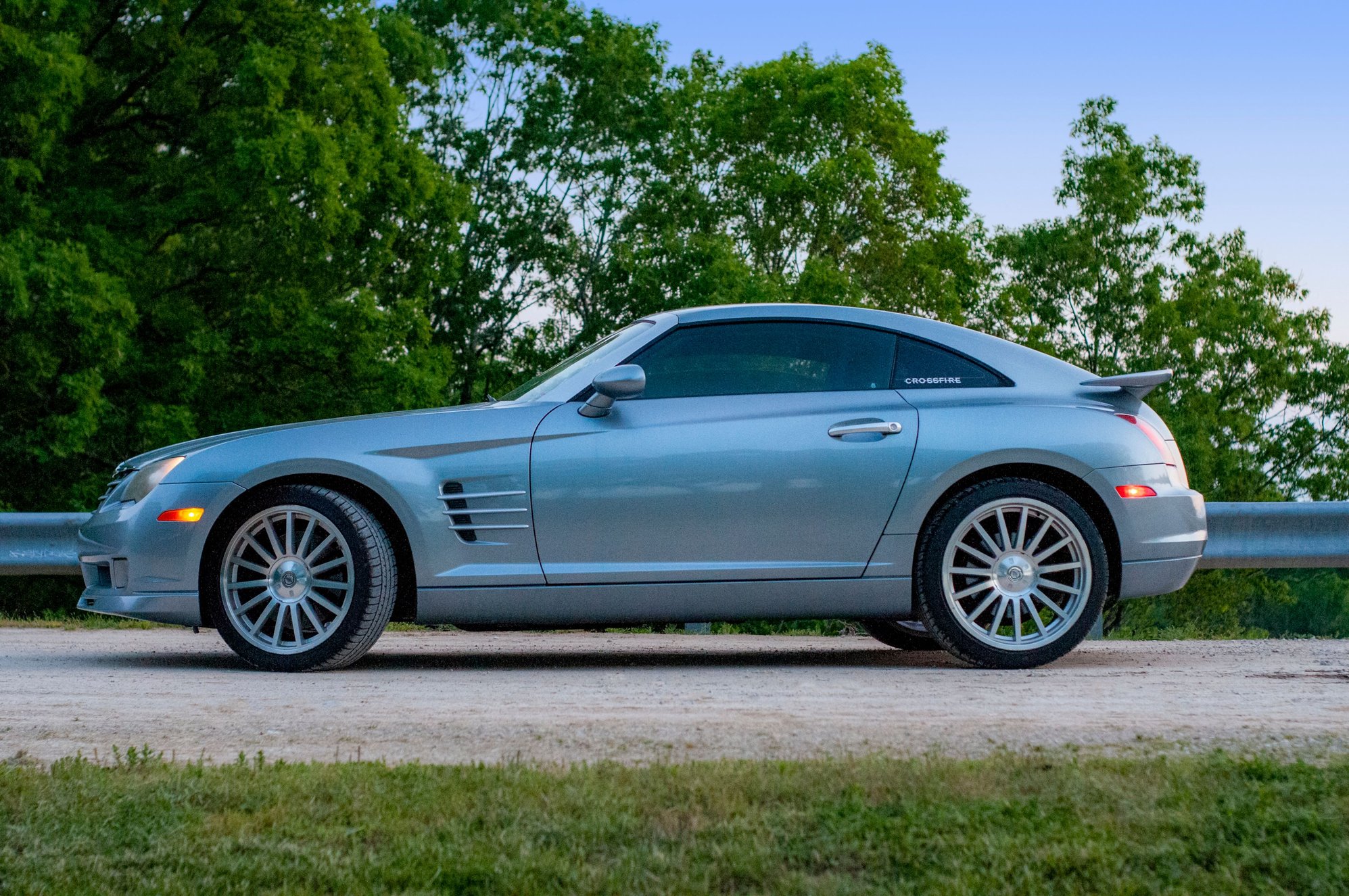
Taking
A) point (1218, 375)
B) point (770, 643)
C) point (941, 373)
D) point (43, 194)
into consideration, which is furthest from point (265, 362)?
point (1218, 375)

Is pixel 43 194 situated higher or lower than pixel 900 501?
higher

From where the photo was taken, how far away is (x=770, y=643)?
8172mm

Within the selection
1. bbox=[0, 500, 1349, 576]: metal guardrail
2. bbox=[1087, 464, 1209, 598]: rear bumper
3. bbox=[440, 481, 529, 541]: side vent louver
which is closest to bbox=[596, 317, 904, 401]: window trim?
bbox=[440, 481, 529, 541]: side vent louver

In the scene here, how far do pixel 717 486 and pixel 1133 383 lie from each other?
6.37 ft

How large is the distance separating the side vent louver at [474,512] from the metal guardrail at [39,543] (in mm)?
A: 4474

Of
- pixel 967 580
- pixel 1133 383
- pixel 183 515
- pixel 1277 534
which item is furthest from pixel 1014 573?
pixel 1277 534

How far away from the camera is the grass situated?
2.70m

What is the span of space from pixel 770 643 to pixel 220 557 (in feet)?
11.0

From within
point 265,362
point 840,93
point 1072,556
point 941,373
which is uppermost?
point 840,93

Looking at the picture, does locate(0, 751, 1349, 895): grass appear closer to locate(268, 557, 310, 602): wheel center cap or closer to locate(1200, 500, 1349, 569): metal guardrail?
locate(268, 557, 310, 602): wheel center cap

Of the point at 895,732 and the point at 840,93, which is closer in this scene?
the point at 895,732

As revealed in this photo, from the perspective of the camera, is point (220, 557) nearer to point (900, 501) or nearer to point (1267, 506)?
point (900, 501)

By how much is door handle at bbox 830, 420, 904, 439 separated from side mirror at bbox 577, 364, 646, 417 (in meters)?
0.84

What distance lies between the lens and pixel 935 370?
6.31 metres
